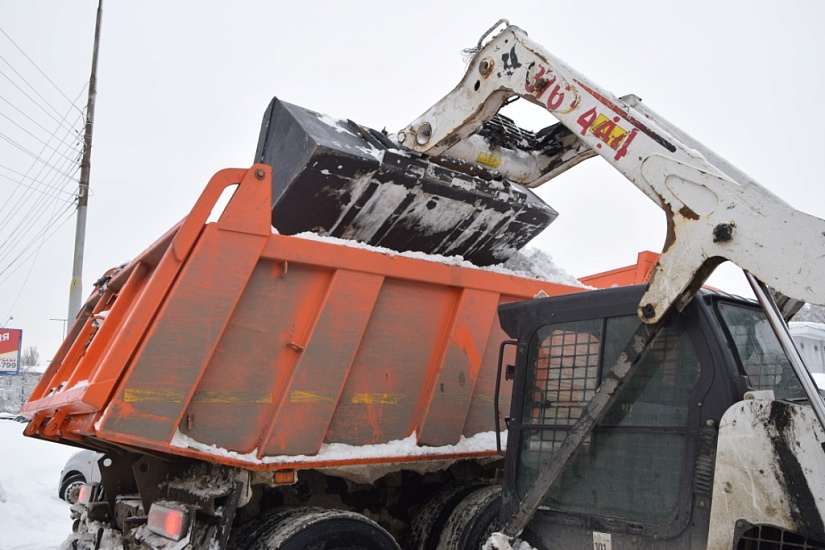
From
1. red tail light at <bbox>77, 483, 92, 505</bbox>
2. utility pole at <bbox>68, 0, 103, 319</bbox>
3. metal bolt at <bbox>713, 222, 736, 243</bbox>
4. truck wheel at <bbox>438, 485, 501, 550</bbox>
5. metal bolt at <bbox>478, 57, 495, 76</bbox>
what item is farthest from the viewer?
utility pole at <bbox>68, 0, 103, 319</bbox>

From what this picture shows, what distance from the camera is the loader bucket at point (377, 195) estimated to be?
3668 mm

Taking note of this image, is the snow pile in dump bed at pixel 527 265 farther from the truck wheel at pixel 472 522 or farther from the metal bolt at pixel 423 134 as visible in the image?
the truck wheel at pixel 472 522

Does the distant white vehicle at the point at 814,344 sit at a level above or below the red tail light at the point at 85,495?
above

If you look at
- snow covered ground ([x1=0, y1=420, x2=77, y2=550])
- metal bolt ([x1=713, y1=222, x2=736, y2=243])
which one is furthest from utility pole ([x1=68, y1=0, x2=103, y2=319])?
metal bolt ([x1=713, y1=222, x2=736, y2=243])

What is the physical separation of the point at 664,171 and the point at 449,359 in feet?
5.44

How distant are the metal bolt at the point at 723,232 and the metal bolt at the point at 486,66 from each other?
5.01ft

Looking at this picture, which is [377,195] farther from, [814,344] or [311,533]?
[814,344]

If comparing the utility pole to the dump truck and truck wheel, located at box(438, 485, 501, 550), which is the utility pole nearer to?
the dump truck

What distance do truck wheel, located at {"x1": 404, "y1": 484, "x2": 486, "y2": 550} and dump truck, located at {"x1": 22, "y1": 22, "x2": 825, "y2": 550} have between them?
0.02 meters

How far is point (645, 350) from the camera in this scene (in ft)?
8.18

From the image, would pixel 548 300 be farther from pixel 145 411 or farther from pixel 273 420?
pixel 145 411

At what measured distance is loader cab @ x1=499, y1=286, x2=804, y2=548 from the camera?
7.61 ft

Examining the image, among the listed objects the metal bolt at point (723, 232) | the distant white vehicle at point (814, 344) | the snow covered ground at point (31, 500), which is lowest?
the snow covered ground at point (31, 500)

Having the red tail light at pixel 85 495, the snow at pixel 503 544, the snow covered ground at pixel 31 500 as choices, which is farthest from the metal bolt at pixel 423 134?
the snow covered ground at pixel 31 500
